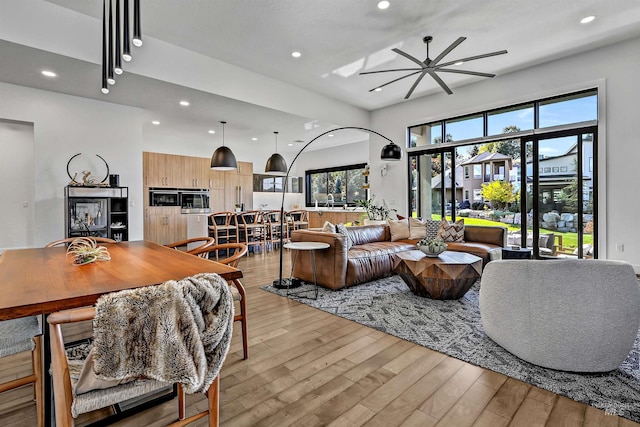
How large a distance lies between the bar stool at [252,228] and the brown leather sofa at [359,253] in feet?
8.82

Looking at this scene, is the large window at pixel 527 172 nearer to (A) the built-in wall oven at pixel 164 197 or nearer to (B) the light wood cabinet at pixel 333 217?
(B) the light wood cabinet at pixel 333 217

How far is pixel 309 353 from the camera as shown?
7.59ft

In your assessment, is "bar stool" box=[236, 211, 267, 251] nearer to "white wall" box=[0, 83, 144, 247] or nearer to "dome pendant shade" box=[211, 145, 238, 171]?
"dome pendant shade" box=[211, 145, 238, 171]

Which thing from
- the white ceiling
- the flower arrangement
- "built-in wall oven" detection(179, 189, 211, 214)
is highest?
the white ceiling

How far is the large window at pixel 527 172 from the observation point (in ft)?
16.1

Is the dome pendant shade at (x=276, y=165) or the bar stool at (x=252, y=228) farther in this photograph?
the dome pendant shade at (x=276, y=165)

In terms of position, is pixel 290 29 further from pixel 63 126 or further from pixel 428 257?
pixel 63 126

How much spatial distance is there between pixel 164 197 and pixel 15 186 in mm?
2734

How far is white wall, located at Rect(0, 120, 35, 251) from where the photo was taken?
6078 mm

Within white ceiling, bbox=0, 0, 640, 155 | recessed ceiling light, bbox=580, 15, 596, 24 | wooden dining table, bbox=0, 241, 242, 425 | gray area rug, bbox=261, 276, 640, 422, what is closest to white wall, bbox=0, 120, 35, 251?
white ceiling, bbox=0, 0, 640, 155

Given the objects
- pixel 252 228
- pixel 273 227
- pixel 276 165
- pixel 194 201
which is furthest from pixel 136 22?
pixel 194 201

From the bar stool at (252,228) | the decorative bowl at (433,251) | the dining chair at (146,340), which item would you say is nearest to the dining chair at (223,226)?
the bar stool at (252,228)

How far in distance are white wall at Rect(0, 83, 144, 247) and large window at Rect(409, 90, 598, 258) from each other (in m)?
5.83

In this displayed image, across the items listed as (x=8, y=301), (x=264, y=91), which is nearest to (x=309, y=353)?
(x=8, y=301)
